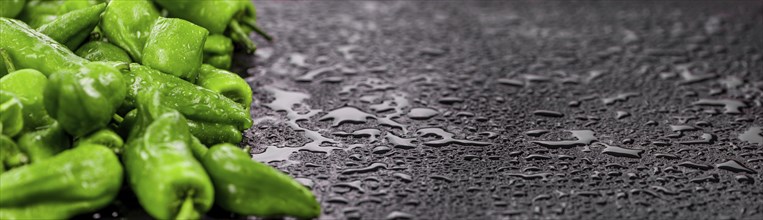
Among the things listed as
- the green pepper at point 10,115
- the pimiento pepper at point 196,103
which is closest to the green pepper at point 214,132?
the pimiento pepper at point 196,103

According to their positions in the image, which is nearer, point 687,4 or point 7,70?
point 7,70

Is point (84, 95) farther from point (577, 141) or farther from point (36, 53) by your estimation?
point (577, 141)

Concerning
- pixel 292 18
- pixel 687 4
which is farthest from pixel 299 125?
pixel 687 4

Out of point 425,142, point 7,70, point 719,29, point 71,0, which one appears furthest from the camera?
point 719,29

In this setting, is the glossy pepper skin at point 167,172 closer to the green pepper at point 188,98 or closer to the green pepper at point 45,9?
the green pepper at point 188,98

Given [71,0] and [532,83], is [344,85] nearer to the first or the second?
[532,83]

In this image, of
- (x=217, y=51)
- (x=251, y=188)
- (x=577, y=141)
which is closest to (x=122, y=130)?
(x=251, y=188)

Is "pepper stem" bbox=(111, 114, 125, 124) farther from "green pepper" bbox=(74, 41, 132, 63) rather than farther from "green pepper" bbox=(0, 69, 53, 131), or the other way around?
"green pepper" bbox=(74, 41, 132, 63)
